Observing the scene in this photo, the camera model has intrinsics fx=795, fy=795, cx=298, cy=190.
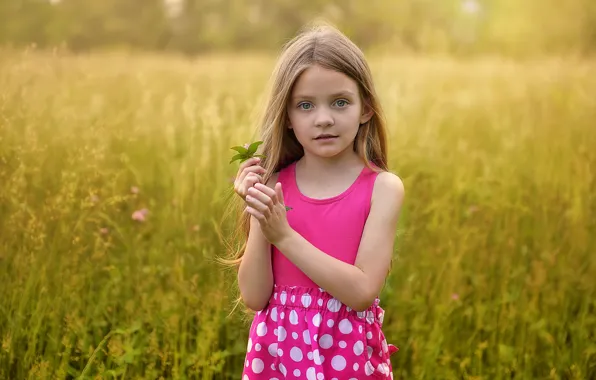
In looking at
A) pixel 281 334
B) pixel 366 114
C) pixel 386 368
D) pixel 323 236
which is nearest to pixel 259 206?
pixel 323 236

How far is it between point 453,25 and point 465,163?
155 inches

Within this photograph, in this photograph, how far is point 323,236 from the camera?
1.96m

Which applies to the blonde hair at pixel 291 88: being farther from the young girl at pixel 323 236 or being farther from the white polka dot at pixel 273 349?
the white polka dot at pixel 273 349

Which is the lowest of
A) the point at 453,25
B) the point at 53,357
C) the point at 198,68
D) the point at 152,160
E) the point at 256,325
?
the point at 53,357

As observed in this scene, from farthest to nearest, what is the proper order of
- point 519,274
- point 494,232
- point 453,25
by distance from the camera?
point 453,25, point 494,232, point 519,274

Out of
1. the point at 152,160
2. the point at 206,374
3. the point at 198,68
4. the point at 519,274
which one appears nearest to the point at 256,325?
the point at 206,374

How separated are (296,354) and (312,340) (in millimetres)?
59

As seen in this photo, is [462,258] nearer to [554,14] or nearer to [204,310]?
[204,310]

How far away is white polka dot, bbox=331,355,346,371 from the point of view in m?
Answer: 1.90

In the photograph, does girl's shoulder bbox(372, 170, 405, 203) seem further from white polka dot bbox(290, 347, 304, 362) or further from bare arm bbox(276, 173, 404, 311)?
white polka dot bbox(290, 347, 304, 362)

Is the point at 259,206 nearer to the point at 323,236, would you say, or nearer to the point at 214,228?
the point at 323,236

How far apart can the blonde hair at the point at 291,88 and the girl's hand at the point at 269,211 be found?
295mm

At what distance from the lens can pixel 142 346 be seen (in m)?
2.79

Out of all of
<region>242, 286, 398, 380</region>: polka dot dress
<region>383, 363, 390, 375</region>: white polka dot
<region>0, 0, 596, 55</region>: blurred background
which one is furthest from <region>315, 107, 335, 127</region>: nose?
<region>0, 0, 596, 55</region>: blurred background
